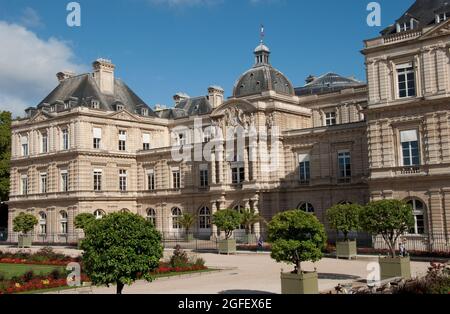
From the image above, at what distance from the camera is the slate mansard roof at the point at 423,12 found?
35.3 metres

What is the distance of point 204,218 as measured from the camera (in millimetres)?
54406

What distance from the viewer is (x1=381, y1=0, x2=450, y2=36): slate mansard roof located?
3534 centimetres

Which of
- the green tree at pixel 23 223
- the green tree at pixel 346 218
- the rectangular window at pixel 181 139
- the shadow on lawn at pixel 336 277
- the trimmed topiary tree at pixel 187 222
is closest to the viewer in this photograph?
the shadow on lawn at pixel 336 277

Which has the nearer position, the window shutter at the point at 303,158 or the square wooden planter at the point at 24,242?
the window shutter at the point at 303,158

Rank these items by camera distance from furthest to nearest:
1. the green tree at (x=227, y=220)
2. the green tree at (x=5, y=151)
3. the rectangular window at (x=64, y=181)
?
the green tree at (x=5, y=151) → the rectangular window at (x=64, y=181) → the green tree at (x=227, y=220)

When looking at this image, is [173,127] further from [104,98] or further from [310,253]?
[310,253]

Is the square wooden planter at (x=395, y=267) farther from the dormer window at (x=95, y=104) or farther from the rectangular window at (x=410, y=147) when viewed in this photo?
the dormer window at (x=95, y=104)

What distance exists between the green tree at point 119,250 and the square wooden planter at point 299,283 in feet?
14.6

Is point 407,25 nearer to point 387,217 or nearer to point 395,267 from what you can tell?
point 387,217

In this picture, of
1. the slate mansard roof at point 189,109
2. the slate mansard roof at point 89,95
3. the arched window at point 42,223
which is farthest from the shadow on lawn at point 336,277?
the arched window at point 42,223

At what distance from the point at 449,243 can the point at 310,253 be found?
16.0 meters

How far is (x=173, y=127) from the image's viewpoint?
6462 cm

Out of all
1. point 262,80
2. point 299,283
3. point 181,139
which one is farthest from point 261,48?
point 299,283

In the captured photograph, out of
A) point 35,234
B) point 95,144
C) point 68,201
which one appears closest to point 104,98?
point 95,144
